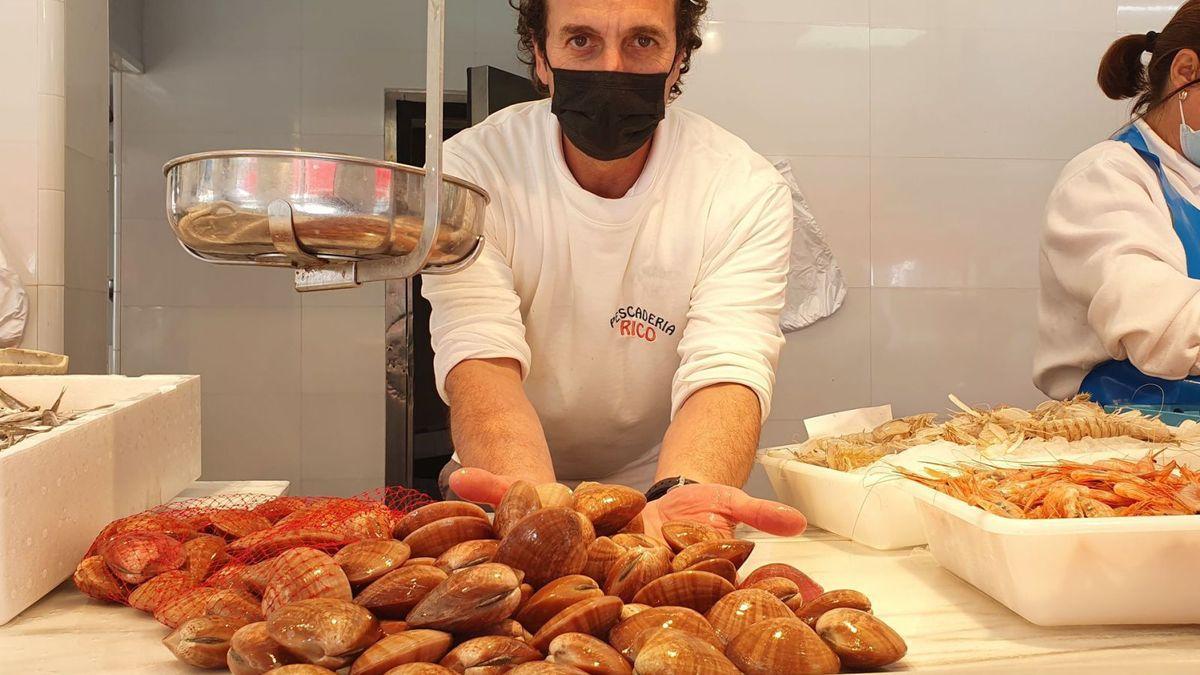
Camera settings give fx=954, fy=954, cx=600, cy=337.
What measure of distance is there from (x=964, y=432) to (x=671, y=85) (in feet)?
2.87

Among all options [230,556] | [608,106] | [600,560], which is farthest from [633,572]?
[608,106]

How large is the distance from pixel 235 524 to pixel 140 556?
16cm

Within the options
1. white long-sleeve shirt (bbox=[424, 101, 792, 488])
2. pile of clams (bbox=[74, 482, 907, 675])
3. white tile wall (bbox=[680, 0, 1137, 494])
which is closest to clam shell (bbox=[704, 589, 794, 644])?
pile of clams (bbox=[74, 482, 907, 675])

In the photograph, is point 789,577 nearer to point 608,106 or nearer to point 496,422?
point 496,422

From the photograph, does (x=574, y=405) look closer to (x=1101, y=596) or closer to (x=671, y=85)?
(x=671, y=85)

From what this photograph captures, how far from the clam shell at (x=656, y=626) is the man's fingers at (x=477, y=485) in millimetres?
365

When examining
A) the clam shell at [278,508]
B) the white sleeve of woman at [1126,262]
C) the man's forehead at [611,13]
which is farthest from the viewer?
the white sleeve of woman at [1126,262]

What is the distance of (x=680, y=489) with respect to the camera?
1.21 meters

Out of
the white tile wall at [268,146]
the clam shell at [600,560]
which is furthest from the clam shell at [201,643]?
the white tile wall at [268,146]

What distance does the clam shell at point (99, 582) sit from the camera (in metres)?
1.02

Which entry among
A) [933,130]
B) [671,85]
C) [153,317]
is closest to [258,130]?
[153,317]

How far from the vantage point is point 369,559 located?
2.93 ft

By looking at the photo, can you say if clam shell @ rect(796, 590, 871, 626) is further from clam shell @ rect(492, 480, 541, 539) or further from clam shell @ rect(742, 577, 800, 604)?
clam shell @ rect(492, 480, 541, 539)

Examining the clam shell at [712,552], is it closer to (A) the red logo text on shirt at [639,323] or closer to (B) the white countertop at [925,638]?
(B) the white countertop at [925,638]
